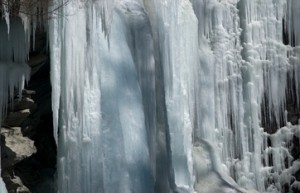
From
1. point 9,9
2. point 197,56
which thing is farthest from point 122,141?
point 197,56

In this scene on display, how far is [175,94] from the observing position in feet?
35.0

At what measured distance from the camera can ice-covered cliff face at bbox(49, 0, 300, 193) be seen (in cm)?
871

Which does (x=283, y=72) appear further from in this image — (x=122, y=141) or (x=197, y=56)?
(x=122, y=141)

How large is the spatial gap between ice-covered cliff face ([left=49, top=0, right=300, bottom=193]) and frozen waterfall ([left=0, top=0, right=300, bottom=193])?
0.05 ft

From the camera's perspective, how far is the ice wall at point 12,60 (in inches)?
325

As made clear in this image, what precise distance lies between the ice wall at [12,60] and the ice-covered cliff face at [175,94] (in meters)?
0.32

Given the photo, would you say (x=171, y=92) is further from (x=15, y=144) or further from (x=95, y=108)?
(x=15, y=144)

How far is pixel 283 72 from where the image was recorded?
13.7m

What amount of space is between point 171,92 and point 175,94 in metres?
0.17

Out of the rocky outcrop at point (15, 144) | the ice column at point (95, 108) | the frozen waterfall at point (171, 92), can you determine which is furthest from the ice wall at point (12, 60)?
the rocky outcrop at point (15, 144)

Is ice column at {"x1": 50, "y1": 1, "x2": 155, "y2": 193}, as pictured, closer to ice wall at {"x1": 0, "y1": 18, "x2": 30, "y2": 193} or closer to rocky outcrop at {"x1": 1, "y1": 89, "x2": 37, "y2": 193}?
ice wall at {"x1": 0, "y1": 18, "x2": 30, "y2": 193}

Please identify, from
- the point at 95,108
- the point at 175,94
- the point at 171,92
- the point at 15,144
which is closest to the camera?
the point at 95,108

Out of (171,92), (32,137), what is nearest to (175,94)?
(171,92)

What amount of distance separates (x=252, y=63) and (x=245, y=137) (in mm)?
1238
